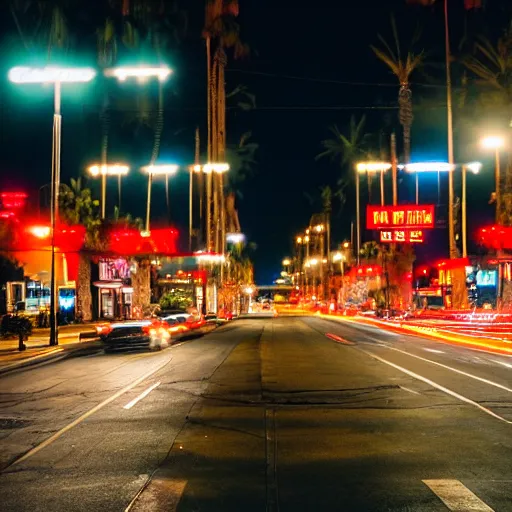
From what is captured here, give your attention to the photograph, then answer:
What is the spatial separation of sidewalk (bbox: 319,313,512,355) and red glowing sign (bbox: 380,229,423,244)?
17.3ft

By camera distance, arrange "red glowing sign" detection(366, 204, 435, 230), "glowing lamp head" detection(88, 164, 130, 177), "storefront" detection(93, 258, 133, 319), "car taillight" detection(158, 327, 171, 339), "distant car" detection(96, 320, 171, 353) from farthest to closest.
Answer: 1. "storefront" detection(93, 258, 133, 319)
2. "glowing lamp head" detection(88, 164, 130, 177)
3. "red glowing sign" detection(366, 204, 435, 230)
4. "car taillight" detection(158, 327, 171, 339)
5. "distant car" detection(96, 320, 171, 353)

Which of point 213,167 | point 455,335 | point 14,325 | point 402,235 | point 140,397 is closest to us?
point 140,397

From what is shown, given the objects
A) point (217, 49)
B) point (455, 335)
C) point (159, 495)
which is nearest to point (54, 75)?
point (455, 335)

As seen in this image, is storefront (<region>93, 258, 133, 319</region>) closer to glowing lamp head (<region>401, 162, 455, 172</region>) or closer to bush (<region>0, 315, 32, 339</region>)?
bush (<region>0, 315, 32, 339</region>)

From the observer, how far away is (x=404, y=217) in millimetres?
45562

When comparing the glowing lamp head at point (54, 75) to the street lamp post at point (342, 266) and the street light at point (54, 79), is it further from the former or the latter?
the street lamp post at point (342, 266)

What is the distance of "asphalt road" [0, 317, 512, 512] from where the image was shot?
7.32 metres

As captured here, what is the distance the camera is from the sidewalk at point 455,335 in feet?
91.7

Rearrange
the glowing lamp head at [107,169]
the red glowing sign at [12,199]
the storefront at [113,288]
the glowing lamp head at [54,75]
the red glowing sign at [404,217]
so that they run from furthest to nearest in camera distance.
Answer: the storefront at [113,288] < the glowing lamp head at [107,169] < the red glowing sign at [404,217] < the red glowing sign at [12,199] < the glowing lamp head at [54,75]

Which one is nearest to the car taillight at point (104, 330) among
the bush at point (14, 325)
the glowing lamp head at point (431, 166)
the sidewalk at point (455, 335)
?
the bush at point (14, 325)

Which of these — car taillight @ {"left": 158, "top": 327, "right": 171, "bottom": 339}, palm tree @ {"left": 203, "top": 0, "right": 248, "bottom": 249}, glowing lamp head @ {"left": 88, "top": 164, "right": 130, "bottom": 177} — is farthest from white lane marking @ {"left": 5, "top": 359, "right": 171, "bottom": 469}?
palm tree @ {"left": 203, "top": 0, "right": 248, "bottom": 249}

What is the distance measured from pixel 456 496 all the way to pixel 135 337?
71.3 feet

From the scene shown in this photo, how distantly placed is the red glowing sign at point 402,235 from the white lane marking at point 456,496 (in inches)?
1551

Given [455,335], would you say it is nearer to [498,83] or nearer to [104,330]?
[104,330]
